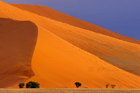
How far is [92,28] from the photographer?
242 feet


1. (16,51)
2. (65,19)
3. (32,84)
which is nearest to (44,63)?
(16,51)

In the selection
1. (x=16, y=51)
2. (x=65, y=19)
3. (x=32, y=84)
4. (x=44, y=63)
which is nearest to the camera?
(x=32, y=84)

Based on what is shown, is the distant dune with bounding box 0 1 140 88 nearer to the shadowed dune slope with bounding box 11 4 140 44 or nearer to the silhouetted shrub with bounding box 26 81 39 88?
the silhouetted shrub with bounding box 26 81 39 88

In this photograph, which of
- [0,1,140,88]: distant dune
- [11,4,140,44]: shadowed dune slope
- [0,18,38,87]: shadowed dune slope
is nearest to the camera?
[0,18,38,87]: shadowed dune slope

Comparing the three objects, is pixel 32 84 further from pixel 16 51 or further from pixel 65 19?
pixel 65 19

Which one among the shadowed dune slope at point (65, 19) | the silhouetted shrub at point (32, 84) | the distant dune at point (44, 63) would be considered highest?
the shadowed dune slope at point (65, 19)

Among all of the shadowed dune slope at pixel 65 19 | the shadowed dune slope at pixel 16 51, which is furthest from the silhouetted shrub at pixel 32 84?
the shadowed dune slope at pixel 65 19

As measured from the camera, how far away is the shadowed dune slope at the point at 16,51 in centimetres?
1945

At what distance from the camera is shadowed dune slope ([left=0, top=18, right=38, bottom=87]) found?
19.5 metres

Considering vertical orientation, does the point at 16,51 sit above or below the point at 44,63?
above

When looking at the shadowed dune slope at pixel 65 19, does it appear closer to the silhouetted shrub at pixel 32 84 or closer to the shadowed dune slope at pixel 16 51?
the shadowed dune slope at pixel 16 51

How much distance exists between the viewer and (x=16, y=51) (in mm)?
22625

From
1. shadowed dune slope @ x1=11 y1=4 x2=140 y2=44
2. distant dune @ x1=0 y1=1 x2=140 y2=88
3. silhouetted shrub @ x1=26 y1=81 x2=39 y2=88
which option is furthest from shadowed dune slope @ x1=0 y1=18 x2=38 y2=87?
shadowed dune slope @ x1=11 y1=4 x2=140 y2=44

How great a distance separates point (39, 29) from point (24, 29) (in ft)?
4.68
